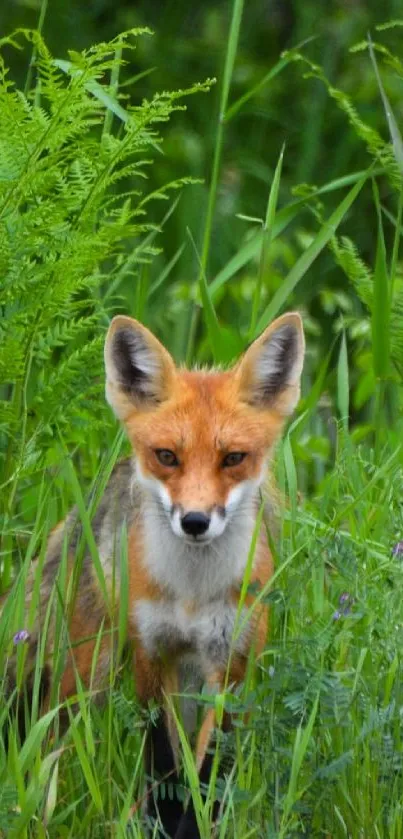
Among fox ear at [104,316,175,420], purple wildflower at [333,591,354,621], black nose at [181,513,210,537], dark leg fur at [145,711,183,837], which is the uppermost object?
fox ear at [104,316,175,420]

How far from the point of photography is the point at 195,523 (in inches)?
210

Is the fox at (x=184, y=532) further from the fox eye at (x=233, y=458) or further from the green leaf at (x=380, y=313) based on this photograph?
the green leaf at (x=380, y=313)

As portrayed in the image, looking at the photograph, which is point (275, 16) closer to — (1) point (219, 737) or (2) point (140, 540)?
(2) point (140, 540)

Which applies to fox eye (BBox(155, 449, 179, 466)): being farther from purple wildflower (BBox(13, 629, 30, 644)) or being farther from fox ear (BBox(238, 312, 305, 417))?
purple wildflower (BBox(13, 629, 30, 644))

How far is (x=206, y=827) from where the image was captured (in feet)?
15.7

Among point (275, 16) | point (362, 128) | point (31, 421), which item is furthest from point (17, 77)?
point (31, 421)

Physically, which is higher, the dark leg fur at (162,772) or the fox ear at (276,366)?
the fox ear at (276,366)

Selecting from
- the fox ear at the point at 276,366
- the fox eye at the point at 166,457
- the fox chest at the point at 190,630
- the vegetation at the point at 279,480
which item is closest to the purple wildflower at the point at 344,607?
the vegetation at the point at 279,480

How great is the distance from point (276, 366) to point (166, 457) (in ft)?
1.85

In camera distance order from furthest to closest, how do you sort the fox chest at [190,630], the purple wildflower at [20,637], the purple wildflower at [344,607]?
the fox chest at [190,630], the purple wildflower at [20,637], the purple wildflower at [344,607]

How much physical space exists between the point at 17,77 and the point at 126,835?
7.62m

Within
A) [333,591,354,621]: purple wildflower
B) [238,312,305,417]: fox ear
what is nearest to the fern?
[238,312,305,417]: fox ear

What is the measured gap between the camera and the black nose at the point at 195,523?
5.34 m

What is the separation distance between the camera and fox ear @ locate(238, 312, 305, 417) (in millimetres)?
5824
